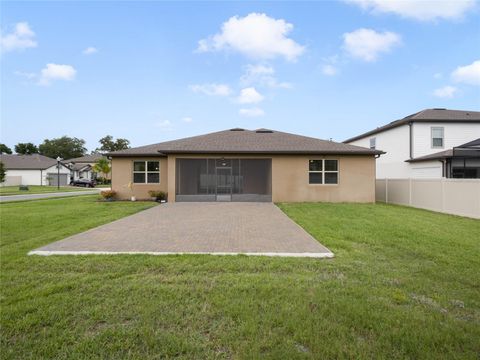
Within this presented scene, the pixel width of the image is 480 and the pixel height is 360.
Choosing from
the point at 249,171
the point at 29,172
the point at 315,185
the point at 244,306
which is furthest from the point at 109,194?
the point at 29,172

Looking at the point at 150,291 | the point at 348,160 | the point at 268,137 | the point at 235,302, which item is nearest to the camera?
the point at 235,302

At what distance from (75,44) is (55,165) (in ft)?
125

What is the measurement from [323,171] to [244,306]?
1392 centimetres

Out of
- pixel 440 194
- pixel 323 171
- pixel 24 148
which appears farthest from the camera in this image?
pixel 24 148

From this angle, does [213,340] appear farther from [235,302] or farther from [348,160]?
[348,160]

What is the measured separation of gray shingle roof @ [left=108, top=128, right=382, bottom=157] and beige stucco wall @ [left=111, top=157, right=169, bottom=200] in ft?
1.73

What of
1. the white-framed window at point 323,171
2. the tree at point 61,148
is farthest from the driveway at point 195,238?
the tree at point 61,148

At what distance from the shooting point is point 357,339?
273cm

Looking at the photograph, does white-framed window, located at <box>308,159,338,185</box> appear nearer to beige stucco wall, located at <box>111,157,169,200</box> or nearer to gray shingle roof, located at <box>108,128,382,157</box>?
gray shingle roof, located at <box>108,128,382,157</box>

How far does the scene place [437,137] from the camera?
19.8 m

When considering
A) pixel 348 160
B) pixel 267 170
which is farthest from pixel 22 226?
pixel 348 160

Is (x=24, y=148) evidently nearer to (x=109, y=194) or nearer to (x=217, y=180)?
(x=109, y=194)

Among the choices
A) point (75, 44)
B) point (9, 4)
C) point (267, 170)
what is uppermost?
point (75, 44)

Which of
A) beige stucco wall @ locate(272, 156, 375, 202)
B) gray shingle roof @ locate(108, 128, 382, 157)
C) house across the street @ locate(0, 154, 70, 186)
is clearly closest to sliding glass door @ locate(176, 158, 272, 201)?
beige stucco wall @ locate(272, 156, 375, 202)
